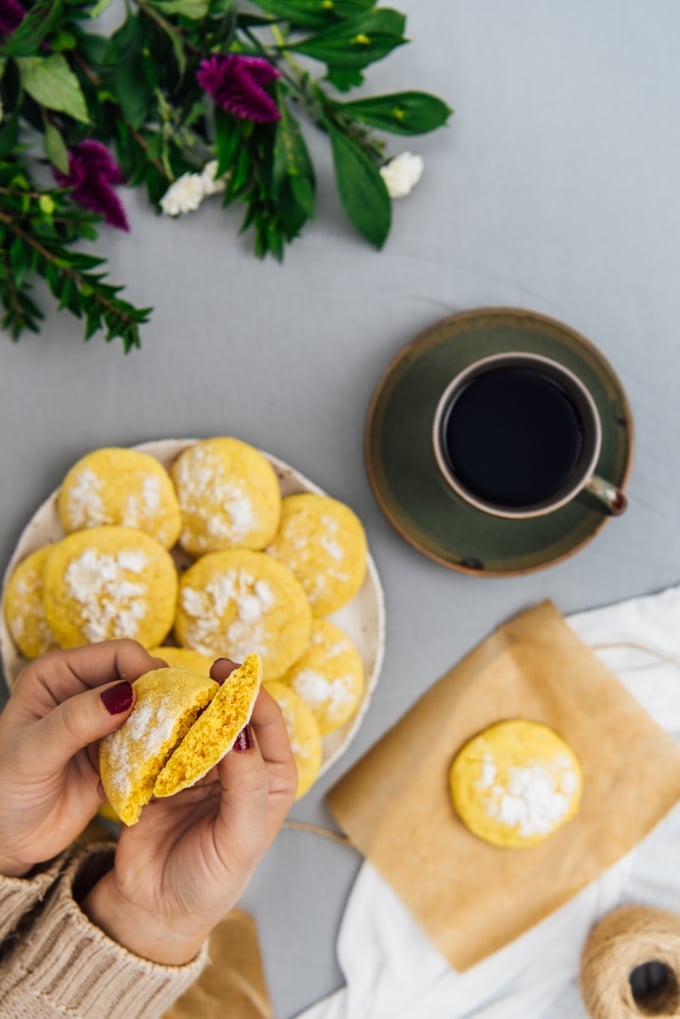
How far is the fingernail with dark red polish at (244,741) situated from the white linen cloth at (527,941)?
42 centimetres

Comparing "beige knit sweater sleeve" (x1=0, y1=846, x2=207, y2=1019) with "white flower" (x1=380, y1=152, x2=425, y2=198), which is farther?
"white flower" (x1=380, y1=152, x2=425, y2=198)

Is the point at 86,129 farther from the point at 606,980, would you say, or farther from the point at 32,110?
the point at 606,980

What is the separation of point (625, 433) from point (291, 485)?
13.5 inches

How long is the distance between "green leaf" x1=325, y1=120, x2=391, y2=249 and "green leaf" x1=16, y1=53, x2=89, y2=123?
9.5 inches

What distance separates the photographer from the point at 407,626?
37.3 inches

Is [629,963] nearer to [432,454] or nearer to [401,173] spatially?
[432,454]

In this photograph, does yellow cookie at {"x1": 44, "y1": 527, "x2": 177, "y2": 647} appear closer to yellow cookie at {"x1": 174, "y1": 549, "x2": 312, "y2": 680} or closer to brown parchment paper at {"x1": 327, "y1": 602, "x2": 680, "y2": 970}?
yellow cookie at {"x1": 174, "y1": 549, "x2": 312, "y2": 680}

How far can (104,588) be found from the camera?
782 millimetres

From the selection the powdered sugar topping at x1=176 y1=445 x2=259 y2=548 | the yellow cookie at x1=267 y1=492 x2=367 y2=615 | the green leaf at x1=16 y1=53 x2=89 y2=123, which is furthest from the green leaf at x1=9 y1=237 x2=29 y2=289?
the yellow cookie at x1=267 y1=492 x2=367 y2=615

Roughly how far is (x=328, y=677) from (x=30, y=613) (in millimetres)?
292

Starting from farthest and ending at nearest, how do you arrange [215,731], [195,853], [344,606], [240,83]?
[344,606] < [240,83] < [195,853] < [215,731]

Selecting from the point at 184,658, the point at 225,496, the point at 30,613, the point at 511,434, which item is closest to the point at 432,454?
the point at 511,434

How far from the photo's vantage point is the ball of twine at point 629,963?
0.86m

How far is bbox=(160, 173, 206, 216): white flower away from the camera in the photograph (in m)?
0.90
